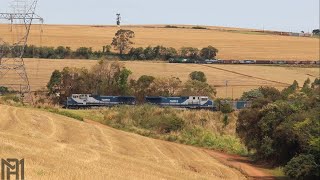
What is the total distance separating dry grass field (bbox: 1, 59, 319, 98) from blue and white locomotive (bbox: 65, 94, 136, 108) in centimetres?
1161

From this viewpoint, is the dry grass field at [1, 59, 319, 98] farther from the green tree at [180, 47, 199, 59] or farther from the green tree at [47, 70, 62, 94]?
the green tree at [180, 47, 199, 59]

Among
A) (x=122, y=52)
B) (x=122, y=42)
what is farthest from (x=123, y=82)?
(x=122, y=42)

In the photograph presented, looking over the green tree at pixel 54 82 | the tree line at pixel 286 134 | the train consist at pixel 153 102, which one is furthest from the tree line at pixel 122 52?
the tree line at pixel 286 134

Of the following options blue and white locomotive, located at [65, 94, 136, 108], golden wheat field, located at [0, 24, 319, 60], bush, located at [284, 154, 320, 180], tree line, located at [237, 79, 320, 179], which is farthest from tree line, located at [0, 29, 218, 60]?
bush, located at [284, 154, 320, 180]

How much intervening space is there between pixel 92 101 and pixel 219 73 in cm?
3544

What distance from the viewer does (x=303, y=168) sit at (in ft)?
107

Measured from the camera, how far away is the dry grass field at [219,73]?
8475 centimetres

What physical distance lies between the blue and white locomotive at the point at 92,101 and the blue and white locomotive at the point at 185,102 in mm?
3279

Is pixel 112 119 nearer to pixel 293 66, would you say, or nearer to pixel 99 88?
pixel 99 88

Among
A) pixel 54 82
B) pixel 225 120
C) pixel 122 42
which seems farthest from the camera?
pixel 122 42

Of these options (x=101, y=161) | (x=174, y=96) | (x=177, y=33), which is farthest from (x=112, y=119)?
(x=177, y=33)

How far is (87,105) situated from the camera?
66.6 metres

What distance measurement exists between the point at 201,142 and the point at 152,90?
85.9 feet

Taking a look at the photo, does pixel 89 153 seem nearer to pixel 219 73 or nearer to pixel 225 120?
pixel 225 120
